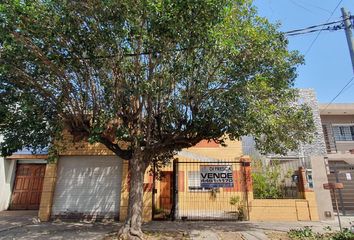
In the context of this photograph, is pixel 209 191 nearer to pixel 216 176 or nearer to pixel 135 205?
pixel 216 176

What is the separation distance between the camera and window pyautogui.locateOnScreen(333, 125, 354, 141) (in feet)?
59.8

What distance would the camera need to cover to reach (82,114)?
8.63 meters

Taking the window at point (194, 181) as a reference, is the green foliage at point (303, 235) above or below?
below

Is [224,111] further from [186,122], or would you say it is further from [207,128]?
[186,122]

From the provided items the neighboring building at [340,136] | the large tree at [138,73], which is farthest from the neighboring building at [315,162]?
the large tree at [138,73]

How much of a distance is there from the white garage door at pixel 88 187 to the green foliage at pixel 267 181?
21.9ft

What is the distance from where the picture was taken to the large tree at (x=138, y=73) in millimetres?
6641

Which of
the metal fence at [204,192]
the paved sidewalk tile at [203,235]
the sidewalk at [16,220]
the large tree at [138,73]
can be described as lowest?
the paved sidewalk tile at [203,235]

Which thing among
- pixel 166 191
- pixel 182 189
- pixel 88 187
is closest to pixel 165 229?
pixel 182 189

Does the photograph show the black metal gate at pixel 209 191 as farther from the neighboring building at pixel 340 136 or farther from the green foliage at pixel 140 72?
Answer: the neighboring building at pixel 340 136

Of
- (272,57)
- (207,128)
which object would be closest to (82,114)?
(207,128)

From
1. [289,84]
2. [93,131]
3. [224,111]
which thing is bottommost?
[93,131]

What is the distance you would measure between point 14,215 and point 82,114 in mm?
8497

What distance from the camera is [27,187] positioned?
15.5 metres
